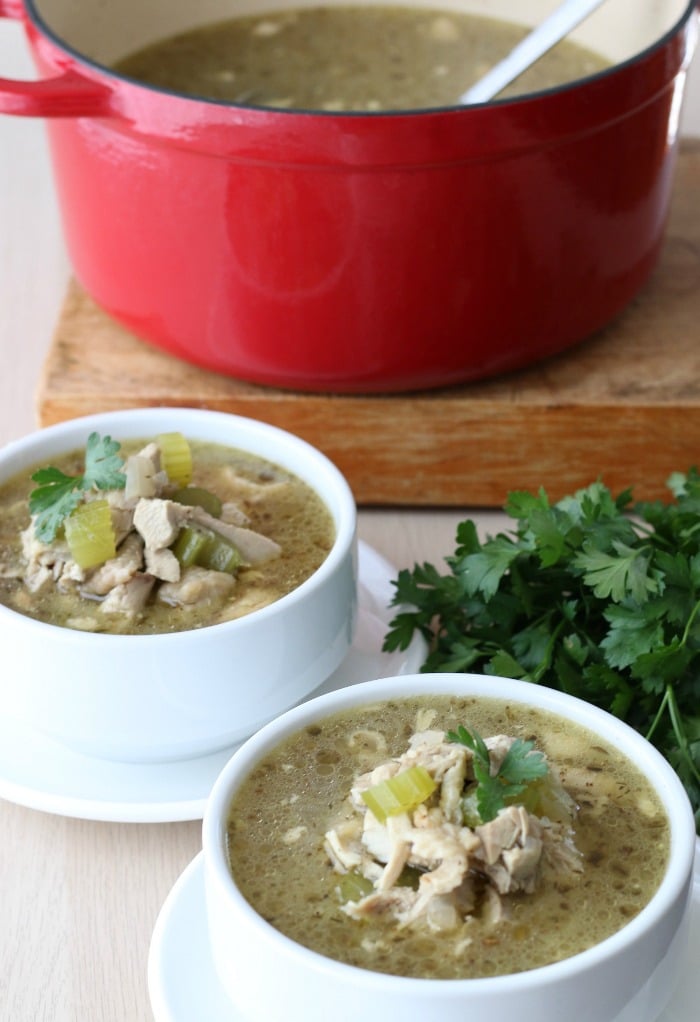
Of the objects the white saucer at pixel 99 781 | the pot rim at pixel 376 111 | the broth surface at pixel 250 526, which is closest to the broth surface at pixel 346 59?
the pot rim at pixel 376 111

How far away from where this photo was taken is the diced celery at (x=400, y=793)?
0.99m

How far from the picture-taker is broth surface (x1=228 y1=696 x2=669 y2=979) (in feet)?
3.06

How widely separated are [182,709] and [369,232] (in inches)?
22.8

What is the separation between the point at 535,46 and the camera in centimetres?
174

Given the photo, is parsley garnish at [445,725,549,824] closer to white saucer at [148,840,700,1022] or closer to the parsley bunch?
white saucer at [148,840,700,1022]

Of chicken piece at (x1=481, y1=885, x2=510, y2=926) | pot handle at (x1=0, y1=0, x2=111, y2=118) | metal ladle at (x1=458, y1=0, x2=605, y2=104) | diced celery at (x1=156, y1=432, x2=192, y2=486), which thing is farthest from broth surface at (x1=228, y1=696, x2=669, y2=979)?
metal ladle at (x1=458, y1=0, x2=605, y2=104)

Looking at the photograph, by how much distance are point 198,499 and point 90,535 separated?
0.13m

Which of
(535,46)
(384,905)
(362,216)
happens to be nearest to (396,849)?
(384,905)

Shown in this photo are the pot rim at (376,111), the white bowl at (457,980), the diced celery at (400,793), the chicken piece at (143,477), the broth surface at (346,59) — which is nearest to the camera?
the white bowl at (457,980)

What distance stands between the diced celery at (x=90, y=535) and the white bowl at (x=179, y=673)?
0.27 ft

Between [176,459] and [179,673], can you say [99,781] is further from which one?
[176,459]

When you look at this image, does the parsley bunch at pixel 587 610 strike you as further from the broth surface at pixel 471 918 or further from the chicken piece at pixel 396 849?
the chicken piece at pixel 396 849

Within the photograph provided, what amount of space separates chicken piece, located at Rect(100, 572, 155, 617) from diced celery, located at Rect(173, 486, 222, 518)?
11cm

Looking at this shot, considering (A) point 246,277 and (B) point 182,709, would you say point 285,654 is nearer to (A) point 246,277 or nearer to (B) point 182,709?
(B) point 182,709
